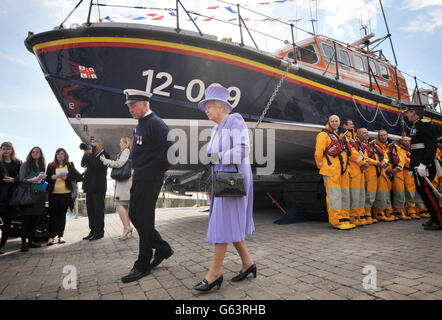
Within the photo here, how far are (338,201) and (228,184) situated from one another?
3269mm

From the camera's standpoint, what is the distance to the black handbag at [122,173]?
413 centimetres

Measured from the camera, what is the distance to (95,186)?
14.1 feet

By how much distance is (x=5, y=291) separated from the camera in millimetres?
2135

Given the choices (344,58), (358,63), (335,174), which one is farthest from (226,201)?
(358,63)

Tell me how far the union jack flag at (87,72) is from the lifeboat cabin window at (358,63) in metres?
6.79

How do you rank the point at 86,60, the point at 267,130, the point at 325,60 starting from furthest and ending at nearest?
the point at 325,60, the point at 267,130, the point at 86,60

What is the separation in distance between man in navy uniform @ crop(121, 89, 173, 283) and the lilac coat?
2.02ft

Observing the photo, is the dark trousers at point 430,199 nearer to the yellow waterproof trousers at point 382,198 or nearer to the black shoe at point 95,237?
the yellow waterproof trousers at point 382,198

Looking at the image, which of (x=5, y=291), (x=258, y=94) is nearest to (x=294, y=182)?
(x=258, y=94)

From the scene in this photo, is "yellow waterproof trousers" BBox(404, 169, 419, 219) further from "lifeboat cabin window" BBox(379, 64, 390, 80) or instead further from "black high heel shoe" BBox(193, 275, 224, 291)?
"black high heel shoe" BBox(193, 275, 224, 291)

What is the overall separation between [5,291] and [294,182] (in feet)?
15.5

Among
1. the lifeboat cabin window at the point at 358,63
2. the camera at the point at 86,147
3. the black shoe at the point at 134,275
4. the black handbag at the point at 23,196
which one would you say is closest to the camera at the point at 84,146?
the camera at the point at 86,147

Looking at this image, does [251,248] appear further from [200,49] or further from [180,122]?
[200,49]

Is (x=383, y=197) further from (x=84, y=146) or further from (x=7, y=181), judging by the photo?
(x=7, y=181)
